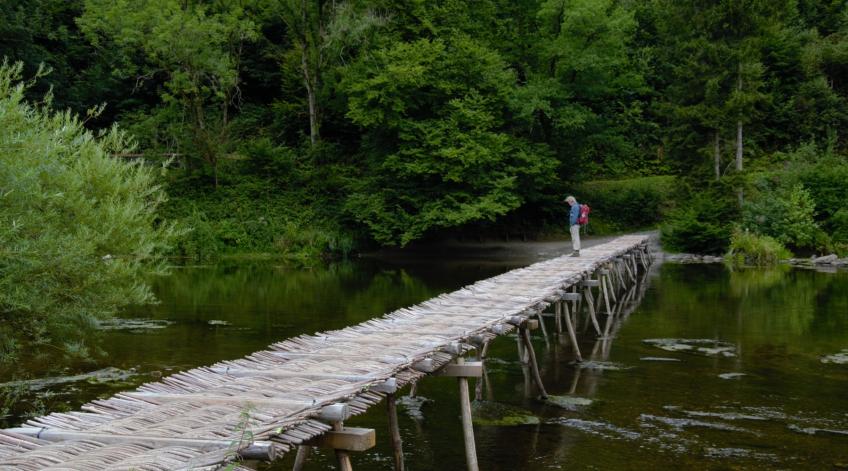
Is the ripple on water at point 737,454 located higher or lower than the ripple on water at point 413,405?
lower

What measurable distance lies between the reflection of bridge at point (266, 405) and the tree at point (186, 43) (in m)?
29.9

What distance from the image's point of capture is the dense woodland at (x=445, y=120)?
3612 centimetres

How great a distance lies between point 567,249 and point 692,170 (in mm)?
7072

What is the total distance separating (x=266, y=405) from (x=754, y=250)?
105 feet

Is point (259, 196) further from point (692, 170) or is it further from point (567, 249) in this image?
point (692, 170)

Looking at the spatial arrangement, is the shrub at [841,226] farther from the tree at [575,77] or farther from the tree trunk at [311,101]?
the tree trunk at [311,101]

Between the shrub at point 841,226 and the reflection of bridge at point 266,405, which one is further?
the shrub at point 841,226

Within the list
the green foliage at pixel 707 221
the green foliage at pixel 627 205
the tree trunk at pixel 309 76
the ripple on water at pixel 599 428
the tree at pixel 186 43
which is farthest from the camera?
the green foliage at pixel 627 205

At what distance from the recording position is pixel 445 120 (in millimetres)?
38062

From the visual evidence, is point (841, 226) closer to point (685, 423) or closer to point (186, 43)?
point (685, 423)

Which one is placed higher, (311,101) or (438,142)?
(311,101)

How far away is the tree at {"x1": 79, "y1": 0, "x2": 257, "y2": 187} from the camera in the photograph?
36.5m

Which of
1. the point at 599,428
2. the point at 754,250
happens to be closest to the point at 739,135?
the point at 754,250

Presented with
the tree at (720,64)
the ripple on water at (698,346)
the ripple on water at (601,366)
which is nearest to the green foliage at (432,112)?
the tree at (720,64)
